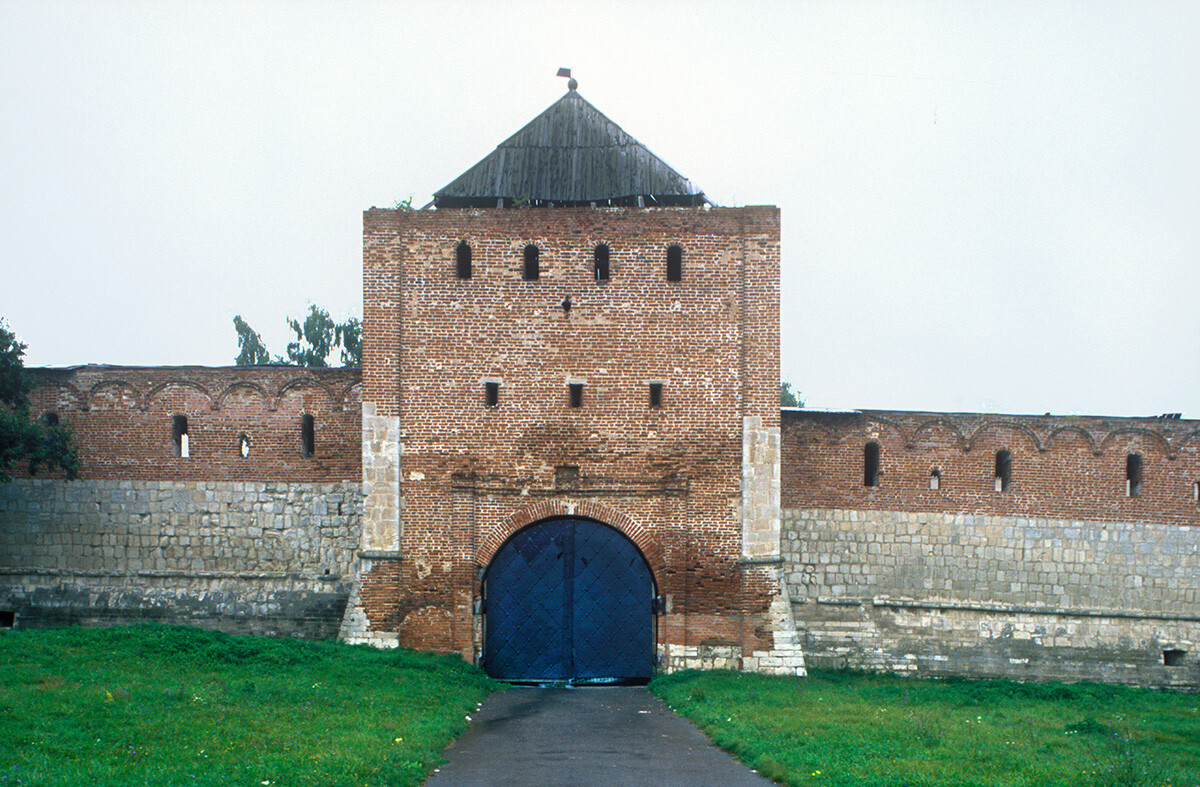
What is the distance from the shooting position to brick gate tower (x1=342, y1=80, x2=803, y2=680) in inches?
655

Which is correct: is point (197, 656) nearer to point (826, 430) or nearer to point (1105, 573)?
point (826, 430)

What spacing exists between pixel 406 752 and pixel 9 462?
1061 cm

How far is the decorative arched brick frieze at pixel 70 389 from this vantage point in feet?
60.5

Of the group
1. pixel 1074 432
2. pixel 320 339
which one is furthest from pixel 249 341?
pixel 1074 432

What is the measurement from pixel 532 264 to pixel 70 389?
25.7ft

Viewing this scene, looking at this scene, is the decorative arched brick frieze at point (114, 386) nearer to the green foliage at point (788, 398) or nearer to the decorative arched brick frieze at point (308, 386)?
the decorative arched brick frieze at point (308, 386)

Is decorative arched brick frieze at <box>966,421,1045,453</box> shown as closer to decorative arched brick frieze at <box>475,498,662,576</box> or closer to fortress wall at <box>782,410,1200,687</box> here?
fortress wall at <box>782,410,1200,687</box>

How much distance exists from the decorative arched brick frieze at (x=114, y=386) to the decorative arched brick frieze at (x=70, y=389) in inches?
1.3

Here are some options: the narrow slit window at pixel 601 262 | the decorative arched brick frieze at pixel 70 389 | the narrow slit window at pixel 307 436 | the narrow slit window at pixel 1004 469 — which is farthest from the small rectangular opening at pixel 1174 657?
the decorative arched brick frieze at pixel 70 389

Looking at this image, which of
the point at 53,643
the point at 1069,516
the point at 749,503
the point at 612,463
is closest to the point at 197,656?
the point at 53,643

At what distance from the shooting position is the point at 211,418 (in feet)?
60.3

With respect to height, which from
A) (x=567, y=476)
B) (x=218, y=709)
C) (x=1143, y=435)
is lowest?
(x=218, y=709)

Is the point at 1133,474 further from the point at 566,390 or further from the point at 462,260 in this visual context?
the point at 462,260

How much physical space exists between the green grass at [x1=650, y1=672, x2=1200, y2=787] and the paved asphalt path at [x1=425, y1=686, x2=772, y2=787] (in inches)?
14.5
